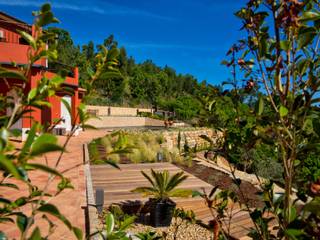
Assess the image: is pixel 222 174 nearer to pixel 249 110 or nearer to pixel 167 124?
pixel 249 110

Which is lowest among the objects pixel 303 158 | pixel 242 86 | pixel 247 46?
pixel 303 158

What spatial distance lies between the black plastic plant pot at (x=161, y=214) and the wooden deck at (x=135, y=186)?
65 cm

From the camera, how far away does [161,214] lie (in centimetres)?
568

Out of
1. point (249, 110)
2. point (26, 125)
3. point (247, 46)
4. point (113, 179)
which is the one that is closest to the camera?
point (249, 110)

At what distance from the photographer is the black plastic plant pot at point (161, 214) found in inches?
222

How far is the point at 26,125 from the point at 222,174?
812 centimetres

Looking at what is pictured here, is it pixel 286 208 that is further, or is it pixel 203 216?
pixel 203 216

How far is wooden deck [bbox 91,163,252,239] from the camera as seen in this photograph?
591 centimetres

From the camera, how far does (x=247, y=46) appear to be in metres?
1.59

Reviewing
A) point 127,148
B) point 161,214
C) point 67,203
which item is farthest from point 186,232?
point 127,148

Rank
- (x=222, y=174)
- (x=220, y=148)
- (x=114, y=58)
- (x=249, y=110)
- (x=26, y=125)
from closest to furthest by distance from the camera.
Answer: (x=114, y=58)
(x=249, y=110)
(x=220, y=148)
(x=222, y=174)
(x=26, y=125)

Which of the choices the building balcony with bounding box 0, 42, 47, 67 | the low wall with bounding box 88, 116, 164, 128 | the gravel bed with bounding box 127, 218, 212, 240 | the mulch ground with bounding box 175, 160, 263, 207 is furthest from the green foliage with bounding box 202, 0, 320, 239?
the low wall with bounding box 88, 116, 164, 128

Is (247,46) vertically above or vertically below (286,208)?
above

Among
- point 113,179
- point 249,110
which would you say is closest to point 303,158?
point 249,110
